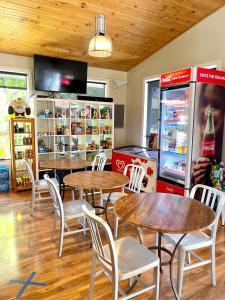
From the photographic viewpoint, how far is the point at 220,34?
3.73 m

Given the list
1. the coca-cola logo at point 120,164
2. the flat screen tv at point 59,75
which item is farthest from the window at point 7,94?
the coca-cola logo at point 120,164

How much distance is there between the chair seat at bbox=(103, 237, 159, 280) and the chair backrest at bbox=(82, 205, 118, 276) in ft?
0.21

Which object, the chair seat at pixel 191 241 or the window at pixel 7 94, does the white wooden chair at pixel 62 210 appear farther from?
the window at pixel 7 94

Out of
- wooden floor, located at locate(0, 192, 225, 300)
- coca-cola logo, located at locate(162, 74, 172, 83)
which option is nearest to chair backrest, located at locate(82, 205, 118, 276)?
wooden floor, located at locate(0, 192, 225, 300)

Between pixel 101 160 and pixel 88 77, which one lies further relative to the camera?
pixel 88 77

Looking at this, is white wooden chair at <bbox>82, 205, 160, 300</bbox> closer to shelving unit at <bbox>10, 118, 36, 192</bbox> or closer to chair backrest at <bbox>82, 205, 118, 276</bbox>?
chair backrest at <bbox>82, 205, 118, 276</bbox>

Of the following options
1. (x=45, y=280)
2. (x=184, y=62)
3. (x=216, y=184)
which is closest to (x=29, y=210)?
(x=45, y=280)

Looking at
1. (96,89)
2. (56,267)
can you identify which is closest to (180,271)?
(56,267)

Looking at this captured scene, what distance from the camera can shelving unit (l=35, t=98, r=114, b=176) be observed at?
4840 millimetres

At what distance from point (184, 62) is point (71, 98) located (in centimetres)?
244

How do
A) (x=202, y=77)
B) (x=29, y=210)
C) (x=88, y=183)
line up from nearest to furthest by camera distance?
(x=88, y=183)
(x=202, y=77)
(x=29, y=210)

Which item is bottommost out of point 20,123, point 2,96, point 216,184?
point 216,184

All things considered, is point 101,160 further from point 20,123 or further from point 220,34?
point 220,34

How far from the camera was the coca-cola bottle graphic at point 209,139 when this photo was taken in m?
3.39
